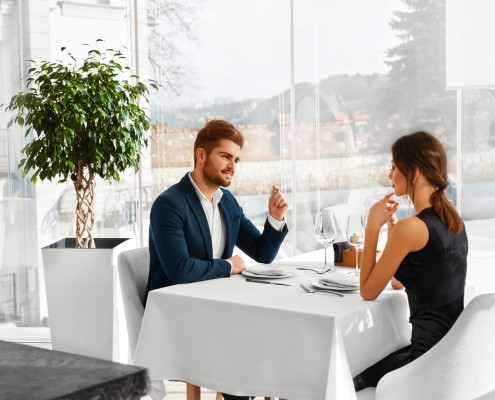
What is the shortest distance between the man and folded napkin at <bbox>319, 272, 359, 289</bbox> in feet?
1.40

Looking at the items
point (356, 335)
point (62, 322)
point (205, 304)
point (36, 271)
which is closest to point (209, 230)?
point (205, 304)

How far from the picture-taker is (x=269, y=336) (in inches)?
89.7

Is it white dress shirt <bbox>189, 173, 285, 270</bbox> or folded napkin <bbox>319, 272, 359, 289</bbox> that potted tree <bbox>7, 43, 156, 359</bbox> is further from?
folded napkin <bbox>319, 272, 359, 289</bbox>

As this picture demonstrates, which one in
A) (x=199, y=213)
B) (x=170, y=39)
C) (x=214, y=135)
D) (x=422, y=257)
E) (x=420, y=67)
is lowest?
(x=422, y=257)

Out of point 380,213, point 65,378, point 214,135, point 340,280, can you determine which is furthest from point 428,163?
point 65,378

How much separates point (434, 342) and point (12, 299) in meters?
3.44

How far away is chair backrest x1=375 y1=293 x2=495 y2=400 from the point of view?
79.1 inches

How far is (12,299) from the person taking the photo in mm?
4914

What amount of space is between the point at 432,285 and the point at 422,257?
9 cm

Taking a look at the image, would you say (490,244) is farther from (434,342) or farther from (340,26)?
(434,342)

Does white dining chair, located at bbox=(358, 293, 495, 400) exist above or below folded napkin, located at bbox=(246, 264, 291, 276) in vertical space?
below

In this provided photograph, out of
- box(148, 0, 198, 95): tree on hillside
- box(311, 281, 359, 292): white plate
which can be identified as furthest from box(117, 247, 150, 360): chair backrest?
box(148, 0, 198, 95): tree on hillside

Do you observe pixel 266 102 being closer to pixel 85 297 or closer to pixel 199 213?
pixel 85 297

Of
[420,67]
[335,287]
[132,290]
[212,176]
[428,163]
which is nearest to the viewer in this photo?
[428,163]
